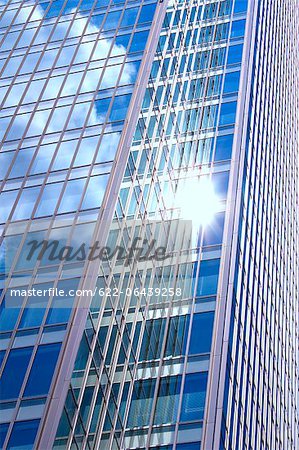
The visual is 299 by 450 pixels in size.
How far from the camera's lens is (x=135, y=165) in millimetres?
46688

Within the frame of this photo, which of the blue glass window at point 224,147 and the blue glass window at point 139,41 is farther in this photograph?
the blue glass window at point 224,147

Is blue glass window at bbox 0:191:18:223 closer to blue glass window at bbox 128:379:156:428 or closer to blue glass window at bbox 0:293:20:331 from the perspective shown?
blue glass window at bbox 0:293:20:331

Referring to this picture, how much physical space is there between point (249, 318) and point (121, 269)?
504 inches

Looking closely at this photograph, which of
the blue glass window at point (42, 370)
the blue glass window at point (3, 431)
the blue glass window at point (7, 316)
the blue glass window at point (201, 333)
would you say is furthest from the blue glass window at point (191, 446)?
the blue glass window at point (7, 316)

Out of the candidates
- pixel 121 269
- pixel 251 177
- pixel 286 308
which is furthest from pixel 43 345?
pixel 286 308

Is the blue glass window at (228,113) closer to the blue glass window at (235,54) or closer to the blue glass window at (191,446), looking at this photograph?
the blue glass window at (235,54)

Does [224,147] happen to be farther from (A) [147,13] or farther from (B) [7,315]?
(B) [7,315]

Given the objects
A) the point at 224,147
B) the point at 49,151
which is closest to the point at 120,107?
the point at 49,151

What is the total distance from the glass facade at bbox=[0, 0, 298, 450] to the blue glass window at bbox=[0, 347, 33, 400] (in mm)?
72

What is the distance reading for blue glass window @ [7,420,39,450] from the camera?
3328cm

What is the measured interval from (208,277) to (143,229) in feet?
16.3

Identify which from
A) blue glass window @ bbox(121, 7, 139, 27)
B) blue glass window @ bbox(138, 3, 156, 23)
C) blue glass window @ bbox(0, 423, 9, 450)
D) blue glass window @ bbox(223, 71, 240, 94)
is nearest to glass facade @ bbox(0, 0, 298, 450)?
blue glass window @ bbox(0, 423, 9, 450)

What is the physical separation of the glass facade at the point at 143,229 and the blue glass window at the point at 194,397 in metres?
0.07

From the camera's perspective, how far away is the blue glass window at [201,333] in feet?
146
